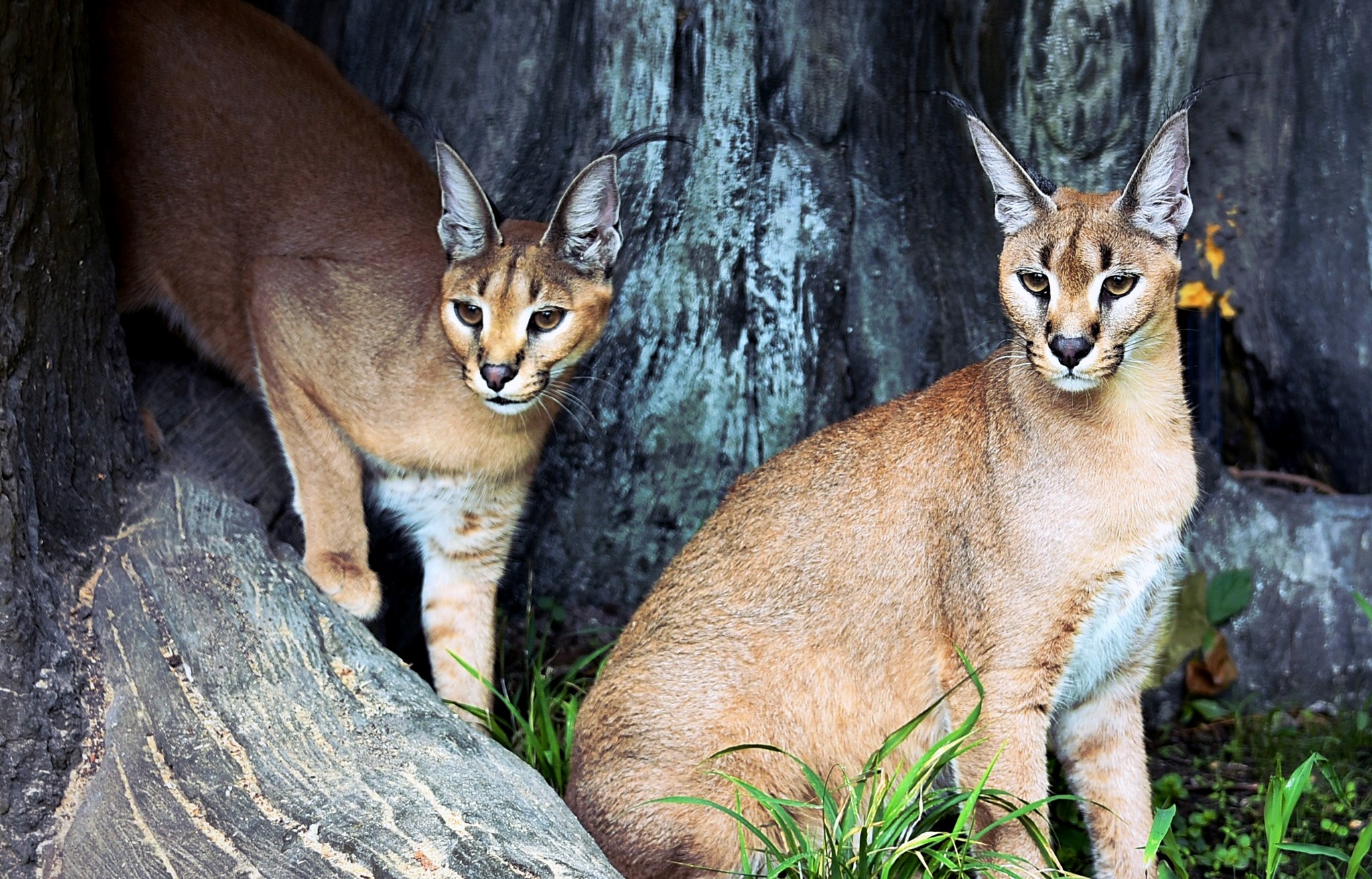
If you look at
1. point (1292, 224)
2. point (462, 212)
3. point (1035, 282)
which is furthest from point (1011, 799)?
point (1292, 224)

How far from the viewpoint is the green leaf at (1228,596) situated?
5.75 meters

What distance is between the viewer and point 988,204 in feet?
18.0

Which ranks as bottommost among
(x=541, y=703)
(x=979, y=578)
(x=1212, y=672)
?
(x=541, y=703)

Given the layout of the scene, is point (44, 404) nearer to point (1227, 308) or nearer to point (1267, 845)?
point (1267, 845)

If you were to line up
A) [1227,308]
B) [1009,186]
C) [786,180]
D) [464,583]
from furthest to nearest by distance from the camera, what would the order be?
[1227,308], [464,583], [786,180], [1009,186]

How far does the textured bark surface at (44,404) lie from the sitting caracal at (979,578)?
1.57m

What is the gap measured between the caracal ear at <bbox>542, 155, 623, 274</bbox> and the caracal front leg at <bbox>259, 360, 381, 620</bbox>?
3.64 ft

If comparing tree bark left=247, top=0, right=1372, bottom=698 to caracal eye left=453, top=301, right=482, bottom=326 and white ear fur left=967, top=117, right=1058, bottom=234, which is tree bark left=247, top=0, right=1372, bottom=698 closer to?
caracal eye left=453, top=301, right=482, bottom=326

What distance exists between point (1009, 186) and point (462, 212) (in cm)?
187

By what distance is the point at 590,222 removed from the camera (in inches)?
188

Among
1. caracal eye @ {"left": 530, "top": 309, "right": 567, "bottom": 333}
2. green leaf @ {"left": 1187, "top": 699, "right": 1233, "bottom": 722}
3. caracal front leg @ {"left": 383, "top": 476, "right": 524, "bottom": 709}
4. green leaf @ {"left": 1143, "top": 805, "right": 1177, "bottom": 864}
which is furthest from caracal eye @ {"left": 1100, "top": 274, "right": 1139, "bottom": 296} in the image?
green leaf @ {"left": 1187, "top": 699, "right": 1233, "bottom": 722}

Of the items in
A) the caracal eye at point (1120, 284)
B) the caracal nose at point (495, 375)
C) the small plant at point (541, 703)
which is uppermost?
the caracal eye at point (1120, 284)

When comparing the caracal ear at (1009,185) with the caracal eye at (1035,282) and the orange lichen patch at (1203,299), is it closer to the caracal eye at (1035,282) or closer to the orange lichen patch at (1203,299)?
the caracal eye at (1035,282)

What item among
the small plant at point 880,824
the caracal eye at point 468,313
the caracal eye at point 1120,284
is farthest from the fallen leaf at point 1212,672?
the caracal eye at point 468,313
